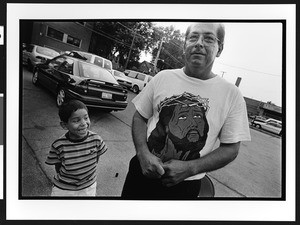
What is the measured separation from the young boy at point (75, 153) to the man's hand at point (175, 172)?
58cm

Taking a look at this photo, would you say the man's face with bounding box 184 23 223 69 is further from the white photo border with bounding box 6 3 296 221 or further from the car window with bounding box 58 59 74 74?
the car window with bounding box 58 59 74 74

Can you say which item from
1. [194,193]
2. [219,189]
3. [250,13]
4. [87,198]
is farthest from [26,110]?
[250,13]

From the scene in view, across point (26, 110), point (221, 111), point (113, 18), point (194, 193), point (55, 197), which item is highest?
point (113, 18)

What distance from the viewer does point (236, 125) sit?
2.04 m

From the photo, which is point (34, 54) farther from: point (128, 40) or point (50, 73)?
point (128, 40)

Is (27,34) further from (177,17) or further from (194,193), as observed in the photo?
(194,193)

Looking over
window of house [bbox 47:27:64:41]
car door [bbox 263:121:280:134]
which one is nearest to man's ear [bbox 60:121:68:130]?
Result: window of house [bbox 47:27:64:41]

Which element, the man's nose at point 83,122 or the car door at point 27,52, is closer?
the man's nose at point 83,122

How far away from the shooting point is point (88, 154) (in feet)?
6.93

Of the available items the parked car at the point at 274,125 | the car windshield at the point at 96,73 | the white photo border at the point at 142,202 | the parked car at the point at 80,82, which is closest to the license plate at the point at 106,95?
the parked car at the point at 80,82

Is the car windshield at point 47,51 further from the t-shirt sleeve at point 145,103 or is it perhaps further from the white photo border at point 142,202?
the t-shirt sleeve at point 145,103

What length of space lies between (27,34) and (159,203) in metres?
1.98

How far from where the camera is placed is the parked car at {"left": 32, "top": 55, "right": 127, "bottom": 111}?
2.29 meters

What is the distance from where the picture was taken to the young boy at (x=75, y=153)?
206cm
